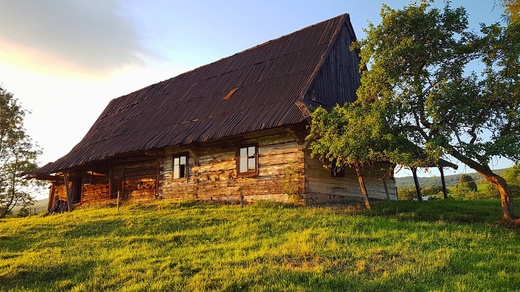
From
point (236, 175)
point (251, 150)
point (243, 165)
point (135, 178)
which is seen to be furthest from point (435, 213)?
point (135, 178)

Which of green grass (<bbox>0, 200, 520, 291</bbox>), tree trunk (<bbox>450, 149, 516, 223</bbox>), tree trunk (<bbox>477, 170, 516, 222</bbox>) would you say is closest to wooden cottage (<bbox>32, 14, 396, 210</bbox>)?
green grass (<bbox>0, 200, 520, 291</bbox>)

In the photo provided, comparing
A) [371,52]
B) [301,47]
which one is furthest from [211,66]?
[371,52]

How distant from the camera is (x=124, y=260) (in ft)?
30.4

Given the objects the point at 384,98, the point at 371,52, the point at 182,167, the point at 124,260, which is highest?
the point at 371,52

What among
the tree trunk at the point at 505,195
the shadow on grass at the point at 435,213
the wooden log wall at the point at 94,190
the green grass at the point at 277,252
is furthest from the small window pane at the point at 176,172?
the tree trunk at the point at 505,195

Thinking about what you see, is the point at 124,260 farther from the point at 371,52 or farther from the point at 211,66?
the point at 211,66

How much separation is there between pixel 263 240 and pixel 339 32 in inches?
475

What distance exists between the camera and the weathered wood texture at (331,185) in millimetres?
15086

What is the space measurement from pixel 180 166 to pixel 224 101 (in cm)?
362

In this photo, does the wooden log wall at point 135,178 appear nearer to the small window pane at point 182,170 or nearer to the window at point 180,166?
the window at point 180,166

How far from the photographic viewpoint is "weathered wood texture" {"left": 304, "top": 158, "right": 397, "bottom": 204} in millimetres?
15086

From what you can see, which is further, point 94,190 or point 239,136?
point 94,190

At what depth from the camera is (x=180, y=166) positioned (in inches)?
762

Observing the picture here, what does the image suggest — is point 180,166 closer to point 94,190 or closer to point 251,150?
point 251,150
